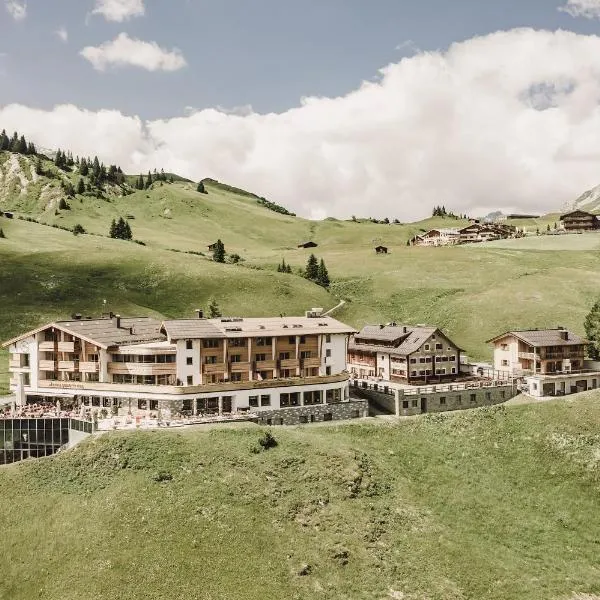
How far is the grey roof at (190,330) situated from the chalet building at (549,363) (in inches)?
1841

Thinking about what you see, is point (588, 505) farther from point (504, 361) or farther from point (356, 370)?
point (356, 370)

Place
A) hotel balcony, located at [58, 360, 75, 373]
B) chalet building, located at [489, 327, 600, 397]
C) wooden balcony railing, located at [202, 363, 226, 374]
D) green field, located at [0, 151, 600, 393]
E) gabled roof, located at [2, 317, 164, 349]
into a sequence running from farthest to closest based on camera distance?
green field, located at [0, 151, 600, 393]
chalet building, located at [489, 327, 600, 397]
hotel balcony, located at [58, 360, 75, 373]
gabled roof, located at [2, 317, 164, 349]
wooden balcony railing, located at [202, 363, 226, 374]

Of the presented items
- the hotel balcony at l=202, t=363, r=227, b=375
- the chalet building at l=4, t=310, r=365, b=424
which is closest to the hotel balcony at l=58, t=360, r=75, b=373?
the chalet building at l=4, t=310, r=365, b=424

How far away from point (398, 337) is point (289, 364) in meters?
22.5

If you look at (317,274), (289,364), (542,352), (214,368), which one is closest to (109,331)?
(214,368)

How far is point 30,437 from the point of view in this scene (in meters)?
72.5

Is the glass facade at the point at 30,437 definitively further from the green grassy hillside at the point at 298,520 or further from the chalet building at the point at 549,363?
the chalet building at the point at 549,363

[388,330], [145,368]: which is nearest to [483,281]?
[388,330]

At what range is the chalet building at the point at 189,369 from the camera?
80238 mm

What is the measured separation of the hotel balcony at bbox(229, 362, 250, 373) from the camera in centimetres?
8450

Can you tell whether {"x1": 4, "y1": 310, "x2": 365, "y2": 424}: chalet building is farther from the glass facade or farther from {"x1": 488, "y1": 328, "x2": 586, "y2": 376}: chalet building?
{"x1": 488, "y1": 328, "x2": 586, "y2": 376}: chalet building

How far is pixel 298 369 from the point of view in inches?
3494

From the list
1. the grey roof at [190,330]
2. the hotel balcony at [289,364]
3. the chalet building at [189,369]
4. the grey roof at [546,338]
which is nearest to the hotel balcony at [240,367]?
the chalet building at [189,369]

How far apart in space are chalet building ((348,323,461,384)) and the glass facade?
162 ft
